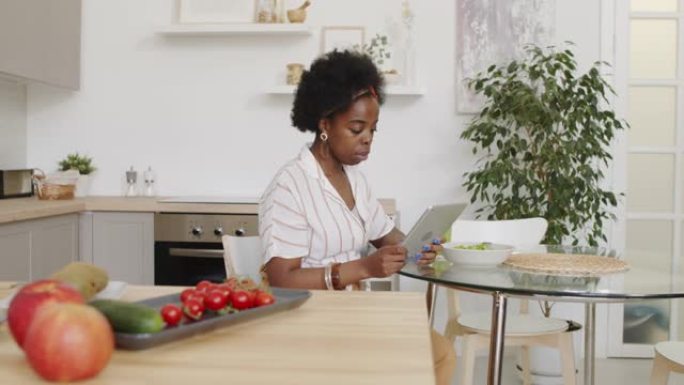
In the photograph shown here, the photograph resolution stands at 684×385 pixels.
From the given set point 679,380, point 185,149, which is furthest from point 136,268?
point 679,380

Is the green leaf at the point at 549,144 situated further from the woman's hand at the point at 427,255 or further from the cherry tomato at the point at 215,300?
the cherry tomato at the point at 215,300

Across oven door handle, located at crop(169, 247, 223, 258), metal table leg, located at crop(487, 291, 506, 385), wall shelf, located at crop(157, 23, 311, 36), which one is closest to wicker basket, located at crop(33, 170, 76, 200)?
oven door handle, located at crop(169, 247, 223, 258)

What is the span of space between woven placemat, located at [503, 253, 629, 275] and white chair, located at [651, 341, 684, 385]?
306 mm

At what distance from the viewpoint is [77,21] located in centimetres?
409

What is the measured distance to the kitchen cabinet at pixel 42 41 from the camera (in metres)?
3.34

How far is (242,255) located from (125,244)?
1.60 meters

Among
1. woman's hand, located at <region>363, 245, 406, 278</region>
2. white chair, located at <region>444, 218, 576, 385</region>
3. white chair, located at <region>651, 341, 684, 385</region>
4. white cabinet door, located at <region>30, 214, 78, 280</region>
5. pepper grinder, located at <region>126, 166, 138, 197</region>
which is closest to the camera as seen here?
woman's hand, located at <region>363, 245, 406, 278</region>

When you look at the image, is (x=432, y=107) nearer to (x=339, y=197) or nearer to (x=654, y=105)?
(x=654, y=105)

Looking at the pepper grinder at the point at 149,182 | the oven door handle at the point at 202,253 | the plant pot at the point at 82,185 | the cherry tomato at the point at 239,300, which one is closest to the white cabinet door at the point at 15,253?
the oven door handle at the point at 202,253

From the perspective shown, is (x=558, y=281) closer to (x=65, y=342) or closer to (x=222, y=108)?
(x=65, y=342)

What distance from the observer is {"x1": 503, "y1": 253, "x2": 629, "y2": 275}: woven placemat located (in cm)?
216

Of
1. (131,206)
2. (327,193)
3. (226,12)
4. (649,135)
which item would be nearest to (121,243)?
(131,206)

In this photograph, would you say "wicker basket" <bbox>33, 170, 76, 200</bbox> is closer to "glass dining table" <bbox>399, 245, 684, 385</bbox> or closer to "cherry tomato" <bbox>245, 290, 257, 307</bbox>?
"glass dining table" <bbox>399, 245, 684, 385</bbox>

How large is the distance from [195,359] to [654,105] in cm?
371
